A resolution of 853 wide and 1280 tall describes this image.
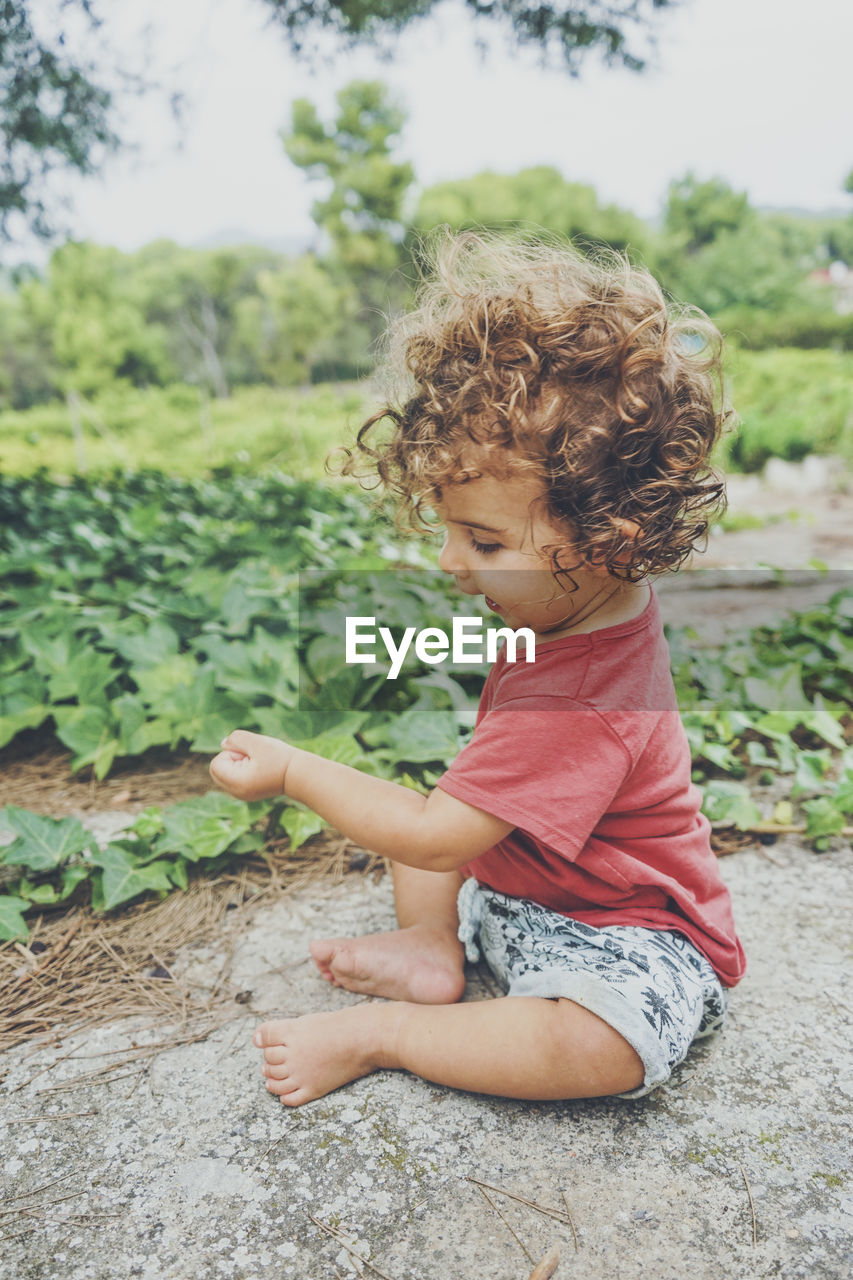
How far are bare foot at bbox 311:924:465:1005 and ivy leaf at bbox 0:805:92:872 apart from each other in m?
0.51

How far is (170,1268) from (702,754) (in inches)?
56.9

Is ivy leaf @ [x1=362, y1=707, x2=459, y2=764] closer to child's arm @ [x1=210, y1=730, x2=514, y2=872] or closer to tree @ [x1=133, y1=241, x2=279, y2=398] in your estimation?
child's arm @ [x1=210, y1=730, x2=514, y2=872]

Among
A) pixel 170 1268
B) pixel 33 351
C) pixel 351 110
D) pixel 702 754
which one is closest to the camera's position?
→ pixel 170 1268

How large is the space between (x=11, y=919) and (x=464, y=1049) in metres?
0.80

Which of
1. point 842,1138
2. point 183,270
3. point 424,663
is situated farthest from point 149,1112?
point 183,270

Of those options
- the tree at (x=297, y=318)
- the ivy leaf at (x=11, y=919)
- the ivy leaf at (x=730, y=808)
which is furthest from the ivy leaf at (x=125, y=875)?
the tree at (x=297, y=318)

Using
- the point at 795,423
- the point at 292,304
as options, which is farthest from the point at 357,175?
the point at 795,423

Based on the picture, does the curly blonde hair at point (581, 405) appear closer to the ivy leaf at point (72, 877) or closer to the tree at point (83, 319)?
the ivy leaf at point (72, 877)

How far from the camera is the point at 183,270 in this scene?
32719 millimetres

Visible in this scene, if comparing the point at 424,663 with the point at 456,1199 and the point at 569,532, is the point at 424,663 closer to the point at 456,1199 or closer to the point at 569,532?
the point at 569,532

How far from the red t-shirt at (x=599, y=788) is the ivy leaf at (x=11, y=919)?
78 cm

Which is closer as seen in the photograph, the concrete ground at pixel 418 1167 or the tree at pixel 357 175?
the concrete ground at pixel 418 1167

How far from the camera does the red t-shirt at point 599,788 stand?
1001 millimetres

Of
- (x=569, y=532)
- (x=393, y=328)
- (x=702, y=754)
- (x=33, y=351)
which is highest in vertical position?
(x=393, y=328)
